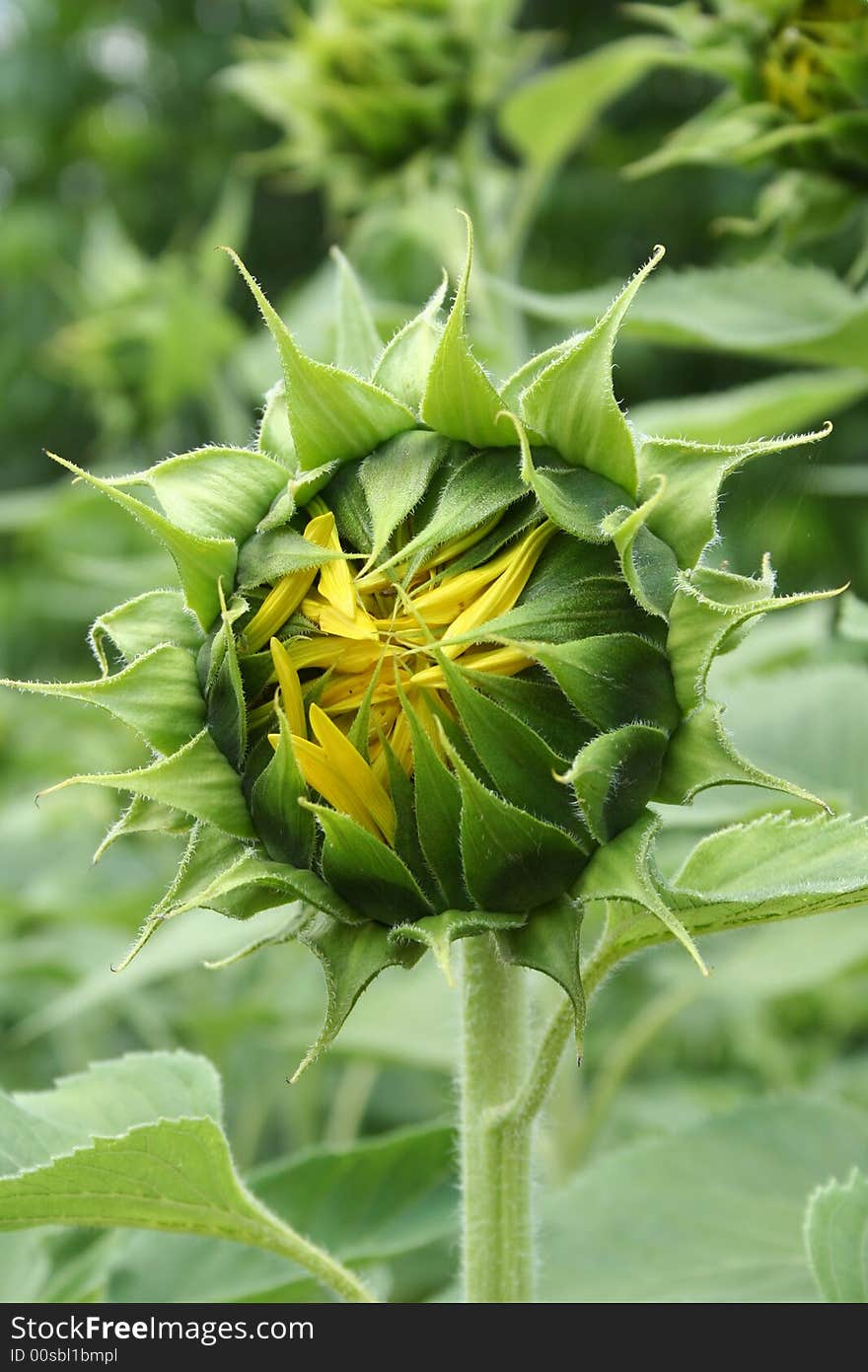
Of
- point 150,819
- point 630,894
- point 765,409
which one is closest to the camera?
point 630,894

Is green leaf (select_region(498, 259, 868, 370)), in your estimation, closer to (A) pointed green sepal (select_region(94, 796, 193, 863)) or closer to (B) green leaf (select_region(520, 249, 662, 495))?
(B) green leaf (select_region(520, 249, 662, 495))

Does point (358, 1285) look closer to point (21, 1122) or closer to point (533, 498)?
point (21, 1122)

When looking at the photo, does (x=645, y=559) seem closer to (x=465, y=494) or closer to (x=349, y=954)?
(x=465, y=494)

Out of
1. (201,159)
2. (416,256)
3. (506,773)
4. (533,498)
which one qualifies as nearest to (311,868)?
(506,773)

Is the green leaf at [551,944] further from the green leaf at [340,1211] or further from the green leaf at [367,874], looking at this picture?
the green leaf at [340,1211]

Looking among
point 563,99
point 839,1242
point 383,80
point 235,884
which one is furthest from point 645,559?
point 383,80

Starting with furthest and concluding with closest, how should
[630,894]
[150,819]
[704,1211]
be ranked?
[704,1211], [150,819], [630,894]
